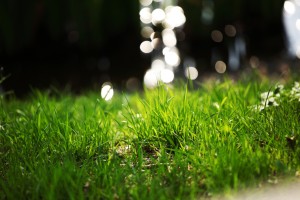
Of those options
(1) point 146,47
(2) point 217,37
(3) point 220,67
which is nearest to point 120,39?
(1) point 146,47

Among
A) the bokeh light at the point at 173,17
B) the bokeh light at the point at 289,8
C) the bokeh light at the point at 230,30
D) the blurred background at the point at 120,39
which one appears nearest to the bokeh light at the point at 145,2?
the blurred background at the point at 120,39

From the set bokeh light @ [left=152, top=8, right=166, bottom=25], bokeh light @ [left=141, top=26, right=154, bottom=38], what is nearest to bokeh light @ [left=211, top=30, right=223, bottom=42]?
bokeh light @ [left=152, top=8, right=166, bottom=25]

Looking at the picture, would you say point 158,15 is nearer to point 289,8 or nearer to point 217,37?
point 217,37

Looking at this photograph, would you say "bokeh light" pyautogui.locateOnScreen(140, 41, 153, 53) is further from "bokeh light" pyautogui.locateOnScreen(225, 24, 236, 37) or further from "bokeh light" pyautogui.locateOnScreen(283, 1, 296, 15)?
"bokeh light" pyautogui.locateOnScreen(283, 1, 296, 15)

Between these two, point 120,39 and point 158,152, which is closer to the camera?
point 158,152

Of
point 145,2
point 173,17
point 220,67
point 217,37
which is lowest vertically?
point 220,67

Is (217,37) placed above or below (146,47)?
above
